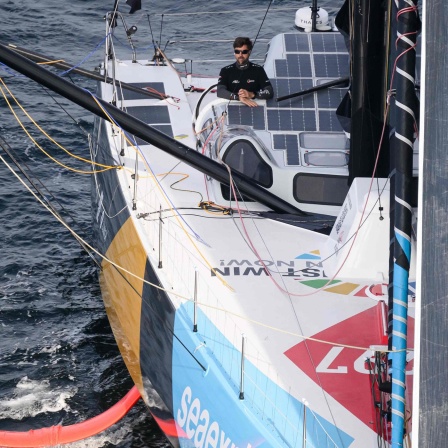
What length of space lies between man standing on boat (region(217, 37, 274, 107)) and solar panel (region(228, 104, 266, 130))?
0.07 m

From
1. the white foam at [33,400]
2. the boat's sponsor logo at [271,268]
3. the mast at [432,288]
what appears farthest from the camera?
the white foam at [33,400]

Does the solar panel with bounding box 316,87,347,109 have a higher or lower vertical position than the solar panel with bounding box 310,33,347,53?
lower

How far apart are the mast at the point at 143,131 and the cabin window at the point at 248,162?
0.26 m

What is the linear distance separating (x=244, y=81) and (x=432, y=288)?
6408mm

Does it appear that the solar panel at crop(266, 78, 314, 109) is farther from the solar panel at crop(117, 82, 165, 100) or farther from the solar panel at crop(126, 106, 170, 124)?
the solar panel at crop(117, 82, 165, 100)

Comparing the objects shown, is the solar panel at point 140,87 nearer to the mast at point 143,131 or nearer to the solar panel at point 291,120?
the solar panel at point 291,120

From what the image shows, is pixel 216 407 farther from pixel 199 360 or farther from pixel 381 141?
pixel 381 141

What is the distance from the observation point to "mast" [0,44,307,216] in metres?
9.47

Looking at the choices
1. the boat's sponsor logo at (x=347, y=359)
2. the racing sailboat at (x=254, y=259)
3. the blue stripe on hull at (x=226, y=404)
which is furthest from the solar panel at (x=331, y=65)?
the blue stripe on hull at (x=226, y=404)

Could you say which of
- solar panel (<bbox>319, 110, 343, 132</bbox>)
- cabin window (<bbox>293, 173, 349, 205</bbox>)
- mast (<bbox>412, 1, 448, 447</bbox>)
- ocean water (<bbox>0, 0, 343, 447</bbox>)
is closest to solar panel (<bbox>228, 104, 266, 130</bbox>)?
solar panel (<bbox>319, 110, 343, 132</bbox>)

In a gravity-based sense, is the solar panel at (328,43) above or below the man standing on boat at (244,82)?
above

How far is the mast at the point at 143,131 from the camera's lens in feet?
31.1

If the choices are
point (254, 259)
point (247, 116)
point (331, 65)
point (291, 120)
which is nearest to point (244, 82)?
point (247, 116)

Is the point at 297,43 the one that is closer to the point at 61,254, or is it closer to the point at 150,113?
the point at 150,113
